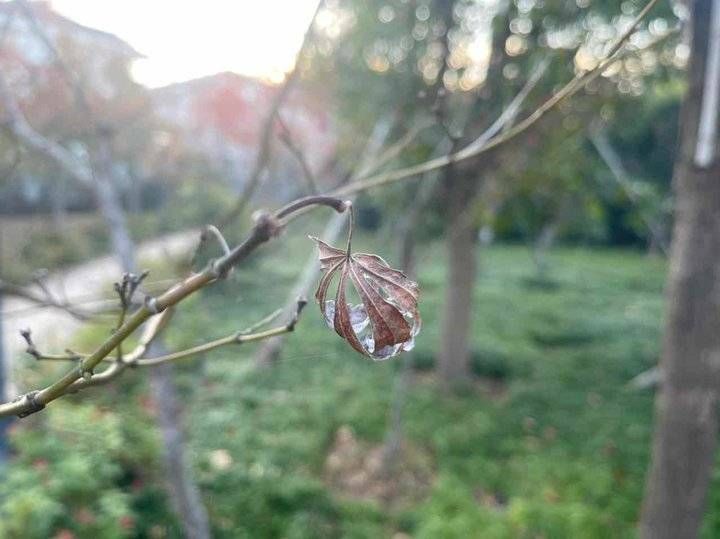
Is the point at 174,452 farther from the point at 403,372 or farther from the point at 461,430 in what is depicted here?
the point at 461,430

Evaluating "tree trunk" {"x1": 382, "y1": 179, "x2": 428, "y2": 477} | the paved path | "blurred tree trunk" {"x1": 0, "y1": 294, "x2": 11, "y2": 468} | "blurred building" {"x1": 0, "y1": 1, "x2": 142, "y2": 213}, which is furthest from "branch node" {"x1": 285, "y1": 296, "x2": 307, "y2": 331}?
"blurred tree trunk" {"x1": 0, "y1": 294, "x2": 11, "y2": 468}

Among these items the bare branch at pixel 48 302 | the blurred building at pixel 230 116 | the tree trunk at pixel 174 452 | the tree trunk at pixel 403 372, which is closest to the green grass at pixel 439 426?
the tree trunk at pixel 403 372

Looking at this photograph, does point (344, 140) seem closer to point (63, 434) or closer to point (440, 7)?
point (440, 7)

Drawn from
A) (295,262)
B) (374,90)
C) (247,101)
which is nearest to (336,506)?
(374,90)

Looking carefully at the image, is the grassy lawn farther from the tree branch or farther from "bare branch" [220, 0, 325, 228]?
the tree branch

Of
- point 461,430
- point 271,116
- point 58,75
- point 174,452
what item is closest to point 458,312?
point 461,430

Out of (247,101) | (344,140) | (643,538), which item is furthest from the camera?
(247,101)
